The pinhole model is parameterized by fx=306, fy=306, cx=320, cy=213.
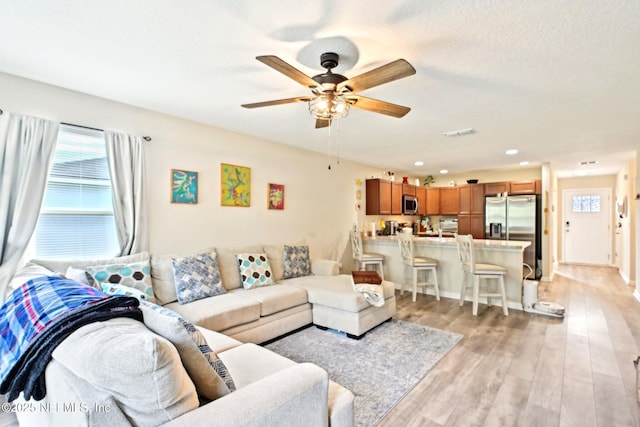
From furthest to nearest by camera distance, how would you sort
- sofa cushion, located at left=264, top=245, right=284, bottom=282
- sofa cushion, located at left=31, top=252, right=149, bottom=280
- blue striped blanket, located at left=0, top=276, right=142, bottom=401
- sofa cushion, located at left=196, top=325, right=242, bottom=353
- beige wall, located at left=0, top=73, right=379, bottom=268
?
sofa cushion, located at left=264, top=245, right=284, bottom=282 → beige wall, located at left=0, top=73, right=379, bottom=268 → sofa cushion, located at left=31, top=252, right=149, bottom=280 → sofa cushion, located at left=196, top=325, right=242, bottom=353 → blue striped blanket, located at left=0, top=276, right=142, bottom=401

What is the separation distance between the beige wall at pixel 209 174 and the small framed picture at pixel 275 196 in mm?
68

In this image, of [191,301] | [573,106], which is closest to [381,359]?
[191,301]

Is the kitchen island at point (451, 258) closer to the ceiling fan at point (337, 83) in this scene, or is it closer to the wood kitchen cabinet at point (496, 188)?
the wood kitchen cabinet at point (496, 188)

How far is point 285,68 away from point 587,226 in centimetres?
961

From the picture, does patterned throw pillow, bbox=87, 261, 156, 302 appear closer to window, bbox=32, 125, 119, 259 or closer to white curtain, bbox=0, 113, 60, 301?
window, bbox=32, 125, 119, 259

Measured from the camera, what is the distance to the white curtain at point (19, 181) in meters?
2.38

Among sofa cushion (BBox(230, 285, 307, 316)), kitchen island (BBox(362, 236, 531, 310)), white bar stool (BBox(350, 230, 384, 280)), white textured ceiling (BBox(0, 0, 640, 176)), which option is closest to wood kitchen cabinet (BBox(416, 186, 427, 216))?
kitchen island (BBox(362, 236, 531, 310))

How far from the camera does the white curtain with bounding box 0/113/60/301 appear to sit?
2.38m

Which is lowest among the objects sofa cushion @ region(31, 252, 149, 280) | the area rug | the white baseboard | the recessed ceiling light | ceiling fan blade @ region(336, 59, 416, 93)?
the area rug

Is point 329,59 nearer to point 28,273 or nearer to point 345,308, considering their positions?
point 345,308

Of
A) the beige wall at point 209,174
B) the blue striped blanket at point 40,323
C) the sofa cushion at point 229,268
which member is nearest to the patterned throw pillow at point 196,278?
the sofa cushion at point 229,268

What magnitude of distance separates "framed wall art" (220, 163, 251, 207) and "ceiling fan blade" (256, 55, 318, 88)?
7.28 ft

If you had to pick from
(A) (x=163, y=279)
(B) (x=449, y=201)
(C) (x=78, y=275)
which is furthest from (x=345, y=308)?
(B) (x=449, y=201)

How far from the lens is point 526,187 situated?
6.45m
